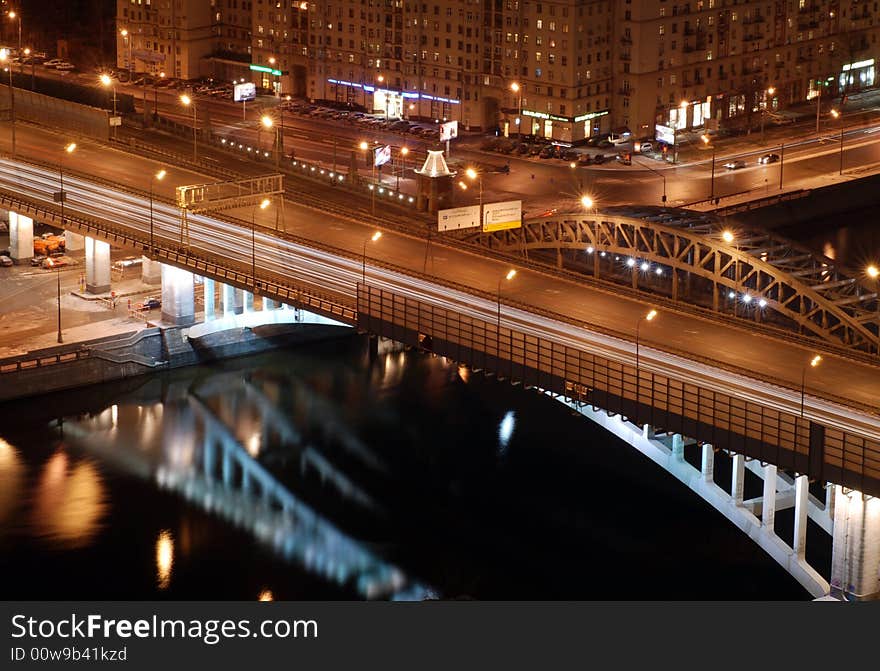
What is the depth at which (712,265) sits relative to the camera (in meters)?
152

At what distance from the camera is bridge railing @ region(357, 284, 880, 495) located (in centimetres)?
9812

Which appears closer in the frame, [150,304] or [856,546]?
[856,546]

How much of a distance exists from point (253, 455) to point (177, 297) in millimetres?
17057

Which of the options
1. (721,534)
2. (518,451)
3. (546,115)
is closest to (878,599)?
(721,534)

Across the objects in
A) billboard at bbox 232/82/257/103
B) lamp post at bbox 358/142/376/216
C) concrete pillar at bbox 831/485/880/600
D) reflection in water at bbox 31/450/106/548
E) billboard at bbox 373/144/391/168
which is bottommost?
reflection in water at bbox 31/450/106/548

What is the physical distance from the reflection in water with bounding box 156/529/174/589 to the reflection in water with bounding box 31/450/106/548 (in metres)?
3.46

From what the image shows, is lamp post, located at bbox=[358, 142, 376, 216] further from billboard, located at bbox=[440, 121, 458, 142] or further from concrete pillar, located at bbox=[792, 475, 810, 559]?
concrete pillar, located at bbox=[792, 475, 810, 559]

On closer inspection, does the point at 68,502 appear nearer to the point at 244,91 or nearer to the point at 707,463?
the point at 707,463

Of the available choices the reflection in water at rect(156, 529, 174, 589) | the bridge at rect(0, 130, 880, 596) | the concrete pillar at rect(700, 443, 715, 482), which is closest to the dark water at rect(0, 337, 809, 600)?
the reflection in water at rect(156, 529, 174, 589)

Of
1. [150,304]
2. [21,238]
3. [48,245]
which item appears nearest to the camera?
[150,304]

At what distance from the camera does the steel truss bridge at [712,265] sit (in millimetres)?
130250

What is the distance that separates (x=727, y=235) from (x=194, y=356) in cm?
3401

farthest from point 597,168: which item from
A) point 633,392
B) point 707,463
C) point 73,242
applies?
point 707,463

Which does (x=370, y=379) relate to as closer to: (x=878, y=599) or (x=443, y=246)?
(x=443, y=246)
